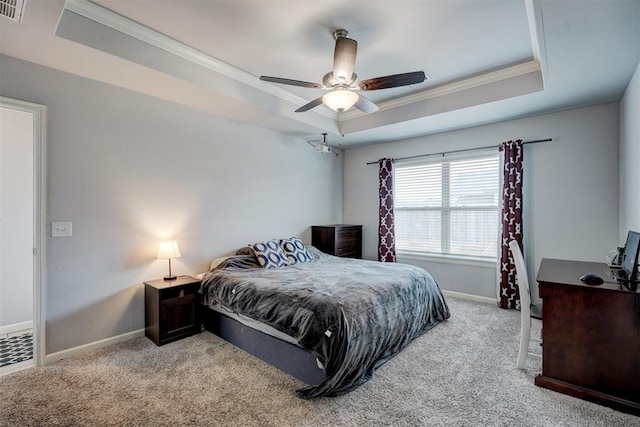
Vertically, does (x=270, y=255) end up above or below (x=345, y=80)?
below

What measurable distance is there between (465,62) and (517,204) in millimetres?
1955

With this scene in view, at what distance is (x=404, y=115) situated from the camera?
4062mm

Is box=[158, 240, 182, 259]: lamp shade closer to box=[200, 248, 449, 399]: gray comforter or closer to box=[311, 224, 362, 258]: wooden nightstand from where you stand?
box=[200, 248, 449, 399]: gray comforter

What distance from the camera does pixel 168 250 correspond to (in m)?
3.15

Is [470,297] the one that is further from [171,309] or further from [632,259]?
[171,309]

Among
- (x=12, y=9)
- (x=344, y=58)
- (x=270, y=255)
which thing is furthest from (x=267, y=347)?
(x=12, y=9)

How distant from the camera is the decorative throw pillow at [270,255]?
12.1 ft

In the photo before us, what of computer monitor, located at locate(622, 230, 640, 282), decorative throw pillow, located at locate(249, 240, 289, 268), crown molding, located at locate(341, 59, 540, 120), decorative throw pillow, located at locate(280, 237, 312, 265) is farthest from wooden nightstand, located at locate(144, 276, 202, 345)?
computer monitor, located at locate(622, 230, 640, 282)

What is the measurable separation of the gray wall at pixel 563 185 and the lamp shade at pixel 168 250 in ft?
12.5

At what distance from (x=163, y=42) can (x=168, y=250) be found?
6.40ft

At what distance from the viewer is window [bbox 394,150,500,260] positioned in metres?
4.34

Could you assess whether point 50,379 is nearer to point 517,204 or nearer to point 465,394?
point 465,394

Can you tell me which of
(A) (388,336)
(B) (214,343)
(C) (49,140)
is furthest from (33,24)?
(A) (388,336)

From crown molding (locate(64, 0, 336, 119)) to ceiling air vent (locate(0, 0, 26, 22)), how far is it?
11.0 inches
